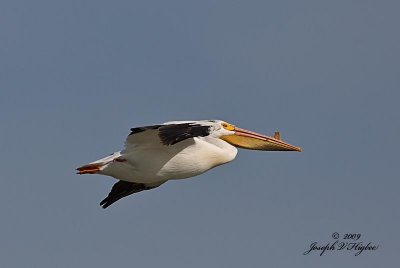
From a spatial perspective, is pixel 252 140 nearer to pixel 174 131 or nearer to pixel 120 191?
pixel 120 191

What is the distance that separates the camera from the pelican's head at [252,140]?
2466 cm

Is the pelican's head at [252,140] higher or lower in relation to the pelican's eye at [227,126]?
lower

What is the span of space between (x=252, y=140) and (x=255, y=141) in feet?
0.19

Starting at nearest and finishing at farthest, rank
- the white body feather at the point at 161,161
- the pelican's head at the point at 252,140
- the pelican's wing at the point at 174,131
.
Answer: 1. the pelican's wing at the point at 174,131
2. the white body feather at the point at 161,161
3. the pelican's head at the point at 252,140

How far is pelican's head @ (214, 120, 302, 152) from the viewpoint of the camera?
971 inches

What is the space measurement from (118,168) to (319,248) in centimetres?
407

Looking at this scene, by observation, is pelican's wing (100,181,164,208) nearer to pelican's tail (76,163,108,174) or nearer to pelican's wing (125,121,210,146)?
pelican's tail (76,163,108,174)

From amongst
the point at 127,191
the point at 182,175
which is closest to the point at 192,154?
the point at 182,175

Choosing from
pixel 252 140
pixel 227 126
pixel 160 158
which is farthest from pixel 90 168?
pixel 252 140

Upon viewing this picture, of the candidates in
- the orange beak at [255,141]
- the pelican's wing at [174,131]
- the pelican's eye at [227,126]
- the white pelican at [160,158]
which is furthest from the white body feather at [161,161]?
the orange beak at [255,141]

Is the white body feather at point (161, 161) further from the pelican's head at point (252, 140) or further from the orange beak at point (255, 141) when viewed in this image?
the orange beak at point (255, 141)

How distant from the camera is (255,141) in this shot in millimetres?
25094

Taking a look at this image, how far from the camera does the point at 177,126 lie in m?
21.7

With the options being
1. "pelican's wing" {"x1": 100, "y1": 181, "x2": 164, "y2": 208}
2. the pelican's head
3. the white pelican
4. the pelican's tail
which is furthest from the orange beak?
the pelican's tail
